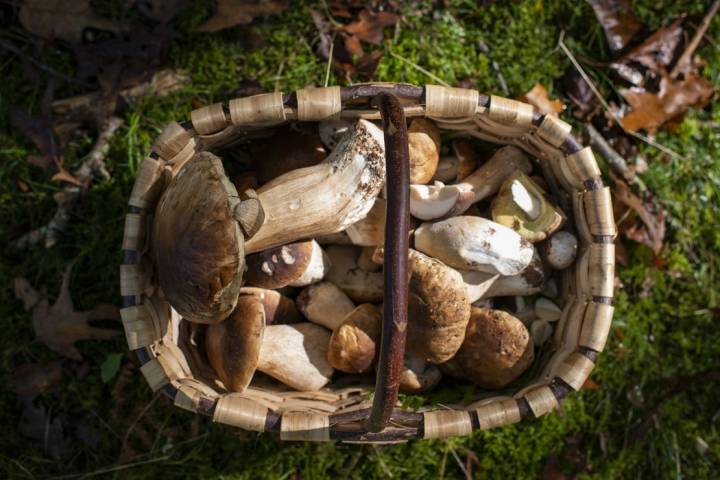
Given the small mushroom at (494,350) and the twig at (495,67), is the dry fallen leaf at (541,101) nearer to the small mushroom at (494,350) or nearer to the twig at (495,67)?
the twig at (495,67)

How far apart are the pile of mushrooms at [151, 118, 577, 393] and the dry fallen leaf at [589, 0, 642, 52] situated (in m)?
0.97

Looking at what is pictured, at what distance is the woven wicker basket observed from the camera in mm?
2104

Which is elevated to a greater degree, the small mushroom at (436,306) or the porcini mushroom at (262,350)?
the small mushroom at (436,306)

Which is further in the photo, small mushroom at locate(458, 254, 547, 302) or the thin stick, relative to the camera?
the thin stick

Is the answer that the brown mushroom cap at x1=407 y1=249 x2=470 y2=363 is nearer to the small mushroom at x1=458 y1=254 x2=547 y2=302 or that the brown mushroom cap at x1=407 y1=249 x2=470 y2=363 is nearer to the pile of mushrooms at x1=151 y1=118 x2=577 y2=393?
the pile of mushrooms at x1=151 y1=118 x2=577 y2=393

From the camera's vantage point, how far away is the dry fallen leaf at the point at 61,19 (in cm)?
286

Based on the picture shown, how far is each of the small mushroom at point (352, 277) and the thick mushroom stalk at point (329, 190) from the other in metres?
0.36

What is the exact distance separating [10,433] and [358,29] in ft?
8.20

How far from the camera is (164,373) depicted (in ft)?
7.05

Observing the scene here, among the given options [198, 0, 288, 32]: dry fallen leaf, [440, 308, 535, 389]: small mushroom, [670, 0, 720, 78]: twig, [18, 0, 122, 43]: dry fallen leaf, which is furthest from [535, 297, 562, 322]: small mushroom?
[18, 0, 122, 43]: dry fallen leaf

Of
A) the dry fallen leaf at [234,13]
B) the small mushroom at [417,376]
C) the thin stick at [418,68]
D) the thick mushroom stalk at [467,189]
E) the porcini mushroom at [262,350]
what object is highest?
the dry fallen leaf at [234,13]

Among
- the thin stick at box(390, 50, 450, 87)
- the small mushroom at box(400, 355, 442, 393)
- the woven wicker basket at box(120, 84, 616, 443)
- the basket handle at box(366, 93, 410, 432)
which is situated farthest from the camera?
the thin stick at box(390, 50, 450, 87)

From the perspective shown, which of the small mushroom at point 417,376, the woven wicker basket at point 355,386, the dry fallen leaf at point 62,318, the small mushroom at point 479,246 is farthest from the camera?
the dry fallen leaf at point 62,318

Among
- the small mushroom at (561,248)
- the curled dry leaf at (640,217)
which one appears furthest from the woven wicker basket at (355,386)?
the curled dry leaf at (640,217)
